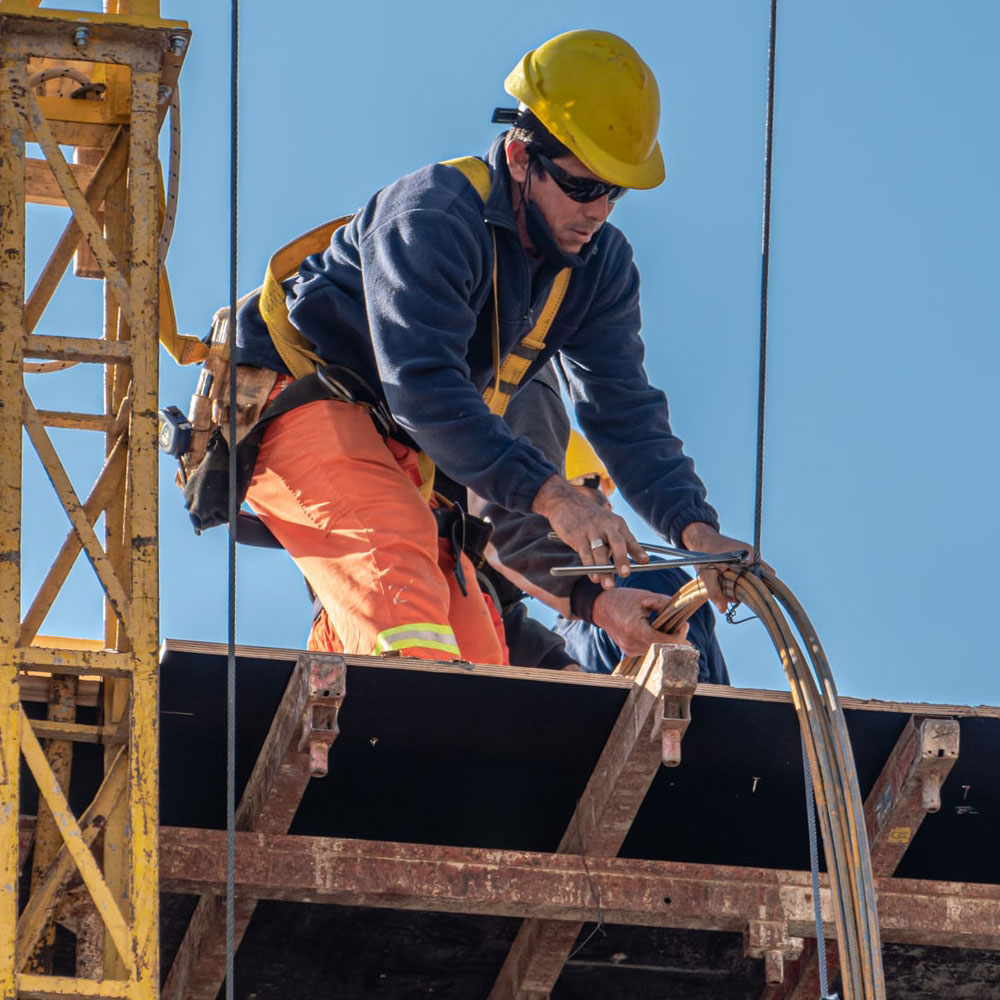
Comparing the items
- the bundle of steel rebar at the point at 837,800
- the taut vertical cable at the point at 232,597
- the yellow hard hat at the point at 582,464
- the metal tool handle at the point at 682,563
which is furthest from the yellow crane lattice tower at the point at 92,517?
the yellow hard hat at the point at 582,464

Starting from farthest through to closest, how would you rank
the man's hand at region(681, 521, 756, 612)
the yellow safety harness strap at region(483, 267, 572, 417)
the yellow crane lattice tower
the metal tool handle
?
the yellow safety harness strap at region(483, 267, 572, 417)
the man's hand at region(681, 521, 756, 612)
the metal tool handle
the yellow crane lattice tower

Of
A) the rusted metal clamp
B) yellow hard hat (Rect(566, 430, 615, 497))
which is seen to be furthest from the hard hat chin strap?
yellow hard hat (Rect(566, 430, 615, 497))

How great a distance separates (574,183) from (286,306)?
1.18 m

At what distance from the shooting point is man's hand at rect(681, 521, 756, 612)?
7.46 m

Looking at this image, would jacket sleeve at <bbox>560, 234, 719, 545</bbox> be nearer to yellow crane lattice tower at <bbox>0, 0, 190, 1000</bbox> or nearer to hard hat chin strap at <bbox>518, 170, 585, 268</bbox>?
hard hat chin strap at <bbox>518, 170, 585, 268</bbox>

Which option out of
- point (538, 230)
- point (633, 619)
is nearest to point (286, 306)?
point (538, 230)

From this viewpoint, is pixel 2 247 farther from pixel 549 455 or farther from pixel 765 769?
pixel 549 455

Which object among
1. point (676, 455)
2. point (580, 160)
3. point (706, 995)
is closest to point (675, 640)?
point (676, 455)

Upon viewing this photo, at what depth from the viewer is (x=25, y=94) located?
21.3 ft

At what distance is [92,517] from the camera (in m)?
6.77

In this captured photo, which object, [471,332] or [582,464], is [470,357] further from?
[582,464]

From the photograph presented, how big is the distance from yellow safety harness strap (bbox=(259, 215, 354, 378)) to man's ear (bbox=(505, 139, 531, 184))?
2.44 feet

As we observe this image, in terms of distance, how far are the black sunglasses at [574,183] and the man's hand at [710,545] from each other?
1313 mm

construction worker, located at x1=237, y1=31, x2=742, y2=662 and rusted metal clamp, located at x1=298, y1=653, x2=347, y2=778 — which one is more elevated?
construction worker, located at x1=237, y1=31, x2=742, y2=662
